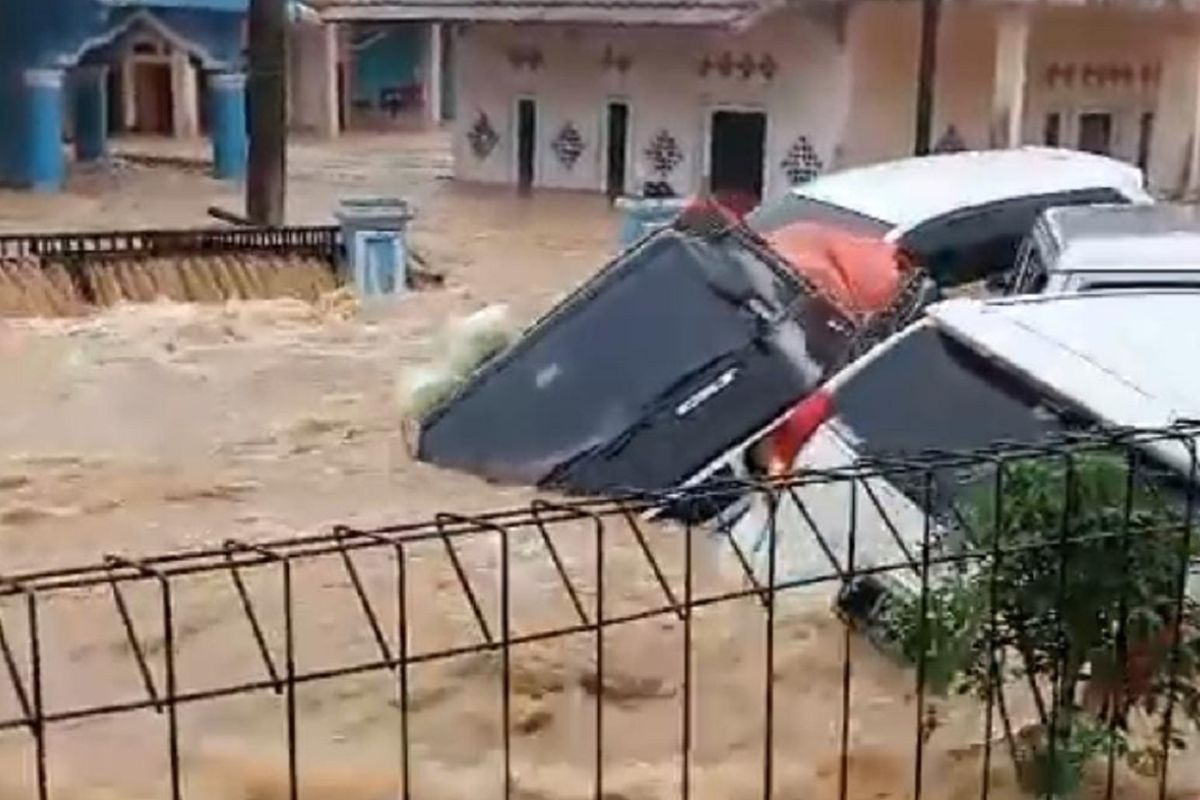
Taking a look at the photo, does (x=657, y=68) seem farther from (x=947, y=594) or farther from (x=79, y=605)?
(x=947, y=594)

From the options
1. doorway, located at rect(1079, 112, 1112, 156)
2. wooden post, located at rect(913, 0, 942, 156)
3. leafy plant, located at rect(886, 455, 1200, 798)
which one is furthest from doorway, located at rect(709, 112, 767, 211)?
leafy plant, located at rect(886, 455, 1200, 798)

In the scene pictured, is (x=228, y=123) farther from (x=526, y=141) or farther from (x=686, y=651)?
(x=686, y=651)

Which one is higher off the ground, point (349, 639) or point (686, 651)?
point (686, 651)

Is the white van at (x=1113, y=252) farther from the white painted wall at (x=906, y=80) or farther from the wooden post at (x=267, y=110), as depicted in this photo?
the white painted wall at (x=906, y=80)

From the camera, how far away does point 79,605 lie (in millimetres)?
6625

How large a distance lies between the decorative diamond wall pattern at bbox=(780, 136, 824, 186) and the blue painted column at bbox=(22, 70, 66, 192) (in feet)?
26.6

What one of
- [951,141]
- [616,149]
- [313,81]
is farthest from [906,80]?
[313,81]

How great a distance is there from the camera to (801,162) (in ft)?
68.0

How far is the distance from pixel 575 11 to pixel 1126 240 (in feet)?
41.5

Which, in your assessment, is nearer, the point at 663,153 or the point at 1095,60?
the point at 663,153

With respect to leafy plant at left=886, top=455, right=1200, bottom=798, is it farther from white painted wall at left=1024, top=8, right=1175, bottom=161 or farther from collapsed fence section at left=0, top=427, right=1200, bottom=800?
white painted wall at left=1024, top=8, right=1175, bottom=161

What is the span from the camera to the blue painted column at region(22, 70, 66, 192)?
21.5 meters

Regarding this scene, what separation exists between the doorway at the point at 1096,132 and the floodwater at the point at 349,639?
13239mm

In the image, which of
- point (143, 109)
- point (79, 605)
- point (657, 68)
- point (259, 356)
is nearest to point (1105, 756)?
point (79, 605)
